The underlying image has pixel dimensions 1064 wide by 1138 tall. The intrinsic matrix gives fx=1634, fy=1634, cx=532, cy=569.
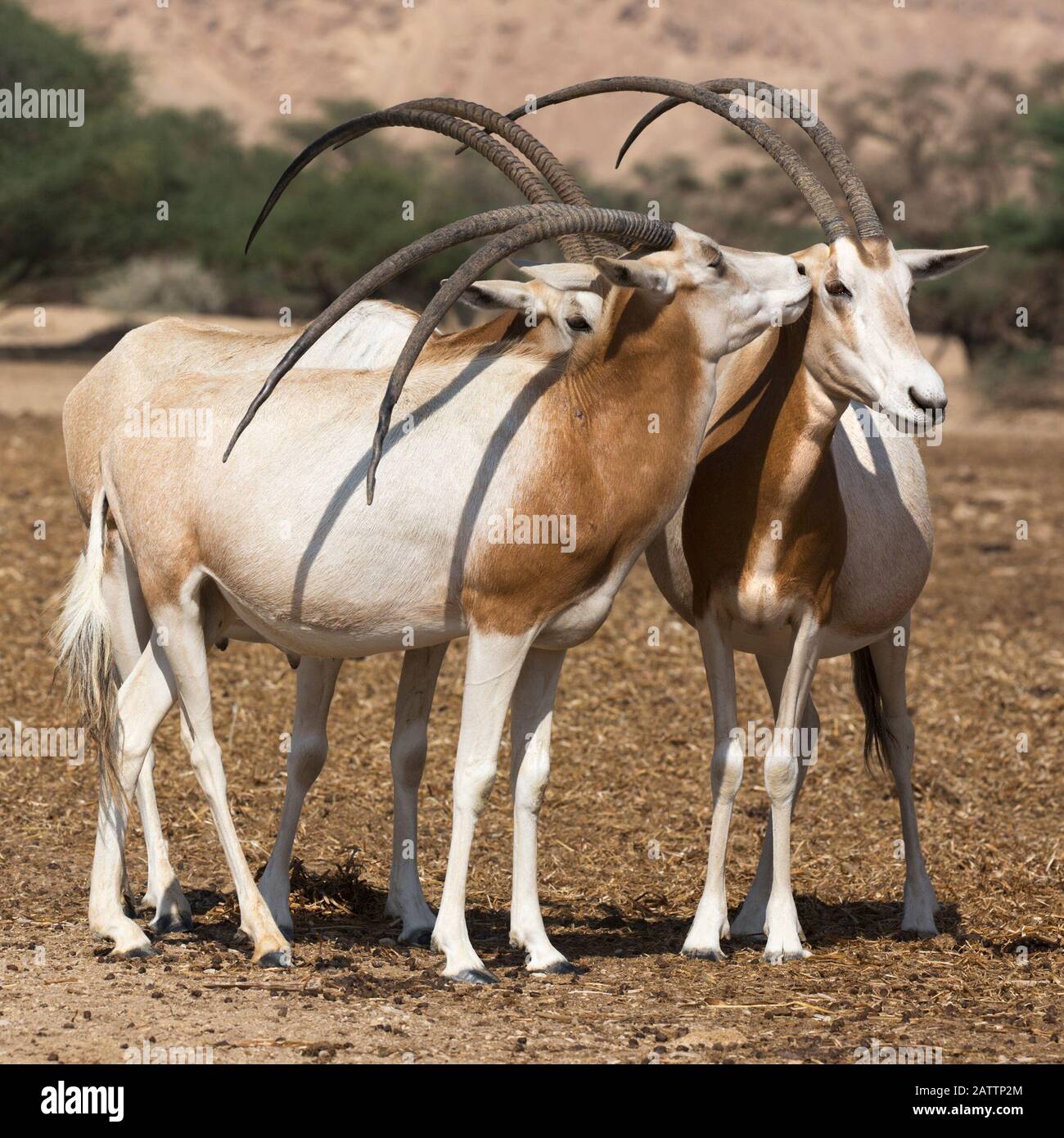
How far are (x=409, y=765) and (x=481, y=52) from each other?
7668 cm

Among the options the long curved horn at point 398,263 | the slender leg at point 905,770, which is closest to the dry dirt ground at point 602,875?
the slender leg at point 905,770

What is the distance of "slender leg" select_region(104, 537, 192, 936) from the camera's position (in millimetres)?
5574

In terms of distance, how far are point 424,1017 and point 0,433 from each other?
45.5 ft

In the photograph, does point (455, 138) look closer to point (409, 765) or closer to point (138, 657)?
point (138, 657)

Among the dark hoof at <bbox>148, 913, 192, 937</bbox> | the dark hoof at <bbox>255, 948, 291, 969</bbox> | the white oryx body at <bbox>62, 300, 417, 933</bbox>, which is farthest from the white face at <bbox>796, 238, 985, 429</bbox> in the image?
the dark hoof at <bbox>148, 913, 192, 937</bbox>

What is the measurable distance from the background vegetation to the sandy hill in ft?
90.9

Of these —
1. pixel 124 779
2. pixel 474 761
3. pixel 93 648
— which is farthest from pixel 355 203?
pixel 474 761

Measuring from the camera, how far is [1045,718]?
9.02m

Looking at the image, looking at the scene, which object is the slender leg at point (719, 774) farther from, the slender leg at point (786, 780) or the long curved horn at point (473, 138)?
the long curved horn at point (473, 138)

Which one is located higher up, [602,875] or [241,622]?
[241,622]

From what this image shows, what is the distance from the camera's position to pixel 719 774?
5645 mm

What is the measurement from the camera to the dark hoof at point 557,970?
510 centimetres

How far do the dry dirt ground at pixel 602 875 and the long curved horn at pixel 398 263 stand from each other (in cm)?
165

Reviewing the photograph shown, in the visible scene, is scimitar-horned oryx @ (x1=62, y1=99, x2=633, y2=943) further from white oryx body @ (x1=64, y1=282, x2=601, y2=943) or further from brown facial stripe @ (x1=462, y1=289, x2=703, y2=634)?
brown facial stripe @ (x1=462, y1=289, x2=703, y2=634)
